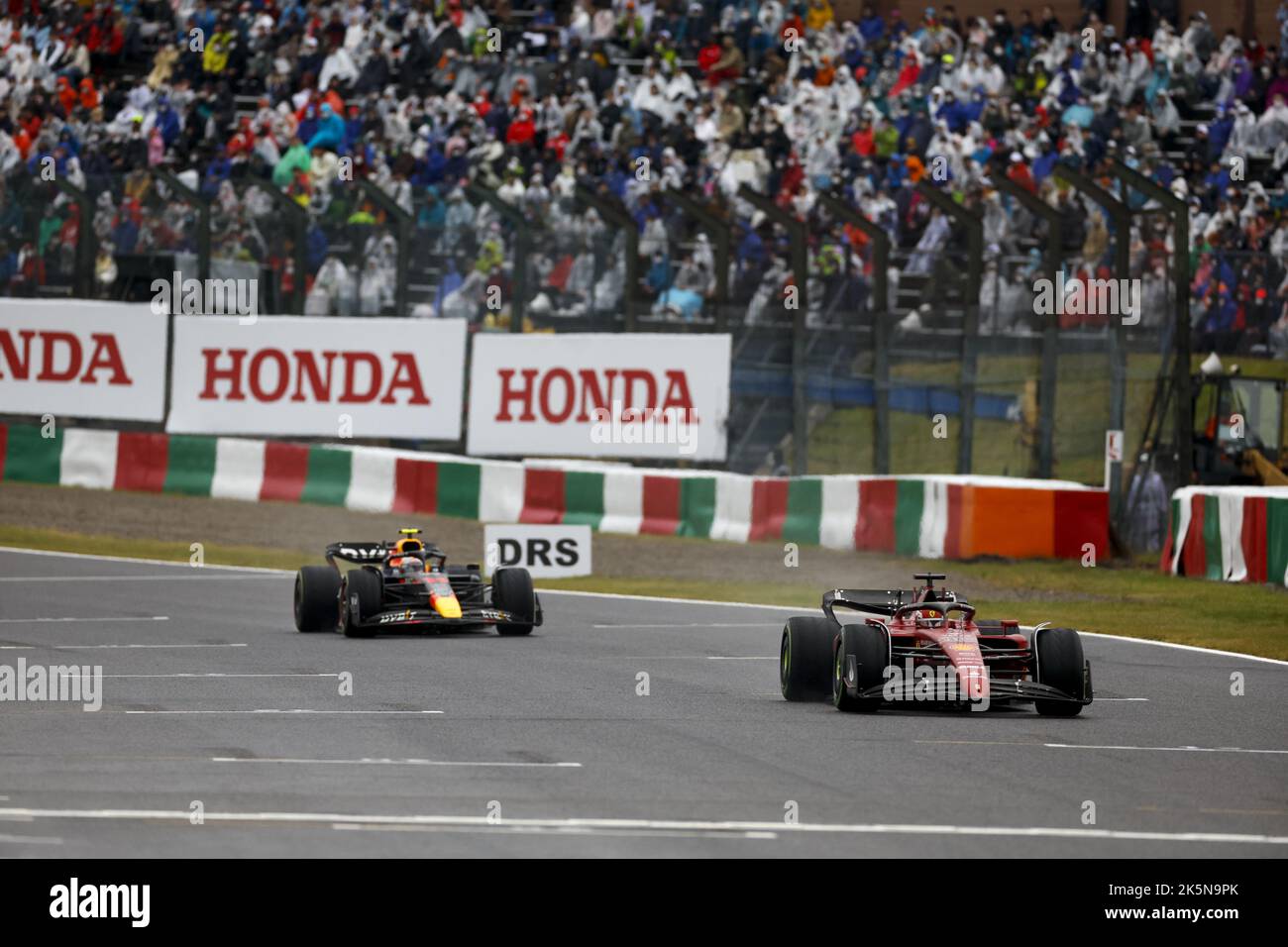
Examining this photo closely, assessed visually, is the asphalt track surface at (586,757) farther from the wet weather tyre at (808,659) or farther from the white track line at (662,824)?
the wet weather tyre at (808,659)

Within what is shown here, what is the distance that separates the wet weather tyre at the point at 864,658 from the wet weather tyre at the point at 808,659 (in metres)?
0.53

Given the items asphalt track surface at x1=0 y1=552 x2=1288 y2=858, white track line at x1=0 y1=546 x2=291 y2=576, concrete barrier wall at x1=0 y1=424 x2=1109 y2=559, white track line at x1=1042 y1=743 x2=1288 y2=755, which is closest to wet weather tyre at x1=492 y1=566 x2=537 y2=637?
asphalt track surface at x1=0 y1=552 x2=1288 y2=858

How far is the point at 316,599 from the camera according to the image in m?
16.3

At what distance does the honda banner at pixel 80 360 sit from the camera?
26141 millimetres

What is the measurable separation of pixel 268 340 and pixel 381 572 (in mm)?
10115

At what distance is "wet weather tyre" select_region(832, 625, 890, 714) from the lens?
1177 centimetres

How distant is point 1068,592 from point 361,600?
692 cm

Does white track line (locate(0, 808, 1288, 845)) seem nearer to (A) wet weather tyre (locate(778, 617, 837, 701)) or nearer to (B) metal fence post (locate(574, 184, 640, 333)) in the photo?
(A) wet weather tyre (locate(778, 617, 837, 701))

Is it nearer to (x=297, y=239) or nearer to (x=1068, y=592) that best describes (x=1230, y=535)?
(x=1068, y=592)

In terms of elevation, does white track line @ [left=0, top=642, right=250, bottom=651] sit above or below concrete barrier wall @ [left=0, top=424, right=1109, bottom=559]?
below

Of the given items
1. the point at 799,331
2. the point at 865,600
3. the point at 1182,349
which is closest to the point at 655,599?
the point at 799,331

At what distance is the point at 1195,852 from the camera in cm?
772

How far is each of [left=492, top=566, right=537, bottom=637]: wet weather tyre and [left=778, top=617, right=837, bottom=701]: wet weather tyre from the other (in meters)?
3.90

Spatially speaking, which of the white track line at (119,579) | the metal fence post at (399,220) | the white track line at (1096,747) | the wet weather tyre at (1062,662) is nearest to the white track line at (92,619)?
the white track line at (119,579)
